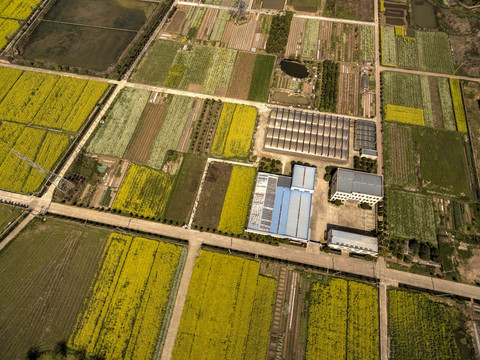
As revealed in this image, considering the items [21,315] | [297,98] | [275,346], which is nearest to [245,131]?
[297,98]

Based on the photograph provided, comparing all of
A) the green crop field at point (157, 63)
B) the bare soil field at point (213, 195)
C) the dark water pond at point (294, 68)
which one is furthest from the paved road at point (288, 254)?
the dark water pond at point (294, 68)

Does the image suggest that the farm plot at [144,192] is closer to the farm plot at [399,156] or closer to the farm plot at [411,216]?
the farm plot at [411,216]

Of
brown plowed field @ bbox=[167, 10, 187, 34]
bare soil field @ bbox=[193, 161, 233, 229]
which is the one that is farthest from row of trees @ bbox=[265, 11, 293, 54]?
bare soil field @ bbox=[193, 161, 233, 229]

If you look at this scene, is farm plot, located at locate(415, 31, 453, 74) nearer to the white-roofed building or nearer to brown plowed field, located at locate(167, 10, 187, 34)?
the white-roofed building

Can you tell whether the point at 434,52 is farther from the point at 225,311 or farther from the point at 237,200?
the point at 225,311

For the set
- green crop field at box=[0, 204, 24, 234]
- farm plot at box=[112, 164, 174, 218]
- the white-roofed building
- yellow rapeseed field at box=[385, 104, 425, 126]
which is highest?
yellow rapeseed field at box=[385, 104, 425, 126]

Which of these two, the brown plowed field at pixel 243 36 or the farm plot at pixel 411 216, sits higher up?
the brown plowed field at pixel 243 36

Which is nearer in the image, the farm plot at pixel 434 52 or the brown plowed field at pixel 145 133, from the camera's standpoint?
the brown plowed field at pixel 145 133
